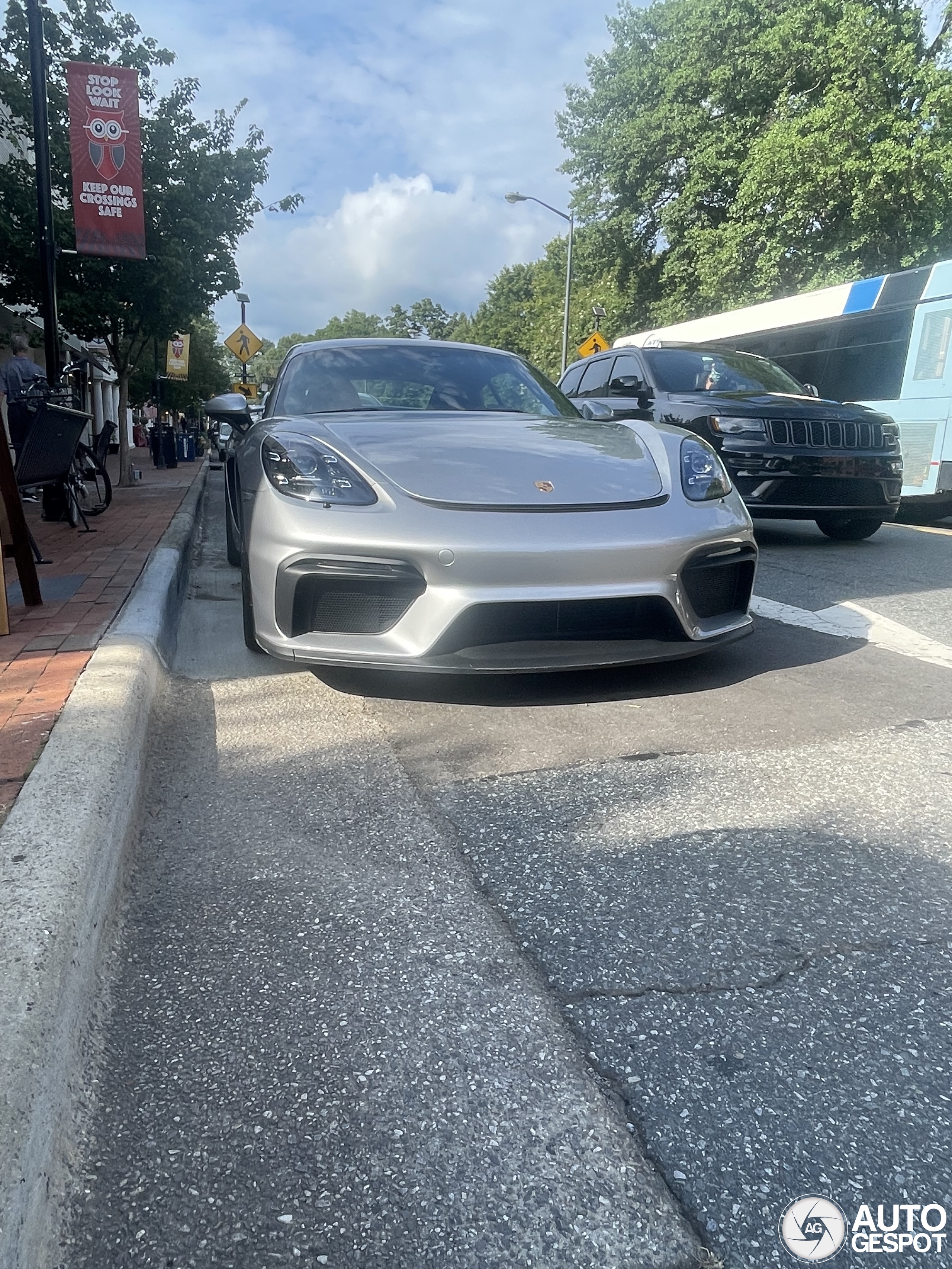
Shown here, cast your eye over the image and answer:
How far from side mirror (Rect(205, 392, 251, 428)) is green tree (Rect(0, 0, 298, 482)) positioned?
33.2 feet

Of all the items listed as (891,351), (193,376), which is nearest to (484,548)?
(891,351)

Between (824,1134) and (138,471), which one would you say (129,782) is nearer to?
(824,1134)

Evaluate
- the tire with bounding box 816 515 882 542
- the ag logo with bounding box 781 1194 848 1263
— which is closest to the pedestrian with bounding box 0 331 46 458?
the tire with bounding box 816 515 882 542

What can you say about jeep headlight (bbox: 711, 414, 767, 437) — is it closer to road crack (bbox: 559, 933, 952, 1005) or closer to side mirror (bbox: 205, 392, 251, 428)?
side mirror (bbox: 205, 392, 251, 428)

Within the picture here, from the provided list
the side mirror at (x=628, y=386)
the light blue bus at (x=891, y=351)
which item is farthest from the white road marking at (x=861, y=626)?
the light blue bus at (x=891, y=351)

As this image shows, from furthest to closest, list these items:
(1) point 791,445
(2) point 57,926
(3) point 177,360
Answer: (3) point 177,360
(1) point 791,445
(2) point 57,926

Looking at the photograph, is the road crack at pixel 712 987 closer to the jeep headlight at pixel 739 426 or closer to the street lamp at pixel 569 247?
the jeep headlight at pixel 739 426

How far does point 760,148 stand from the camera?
64.0 ft

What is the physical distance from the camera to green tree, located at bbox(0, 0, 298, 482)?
45.0 ft

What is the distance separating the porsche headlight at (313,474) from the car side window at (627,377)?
4.32m

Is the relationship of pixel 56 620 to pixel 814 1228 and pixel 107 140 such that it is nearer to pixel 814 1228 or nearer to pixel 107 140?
pixel 814 1228

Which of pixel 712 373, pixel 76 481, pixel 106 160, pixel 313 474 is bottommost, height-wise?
pixel 76 481

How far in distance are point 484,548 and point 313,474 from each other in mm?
712

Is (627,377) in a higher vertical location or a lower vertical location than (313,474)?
higher
